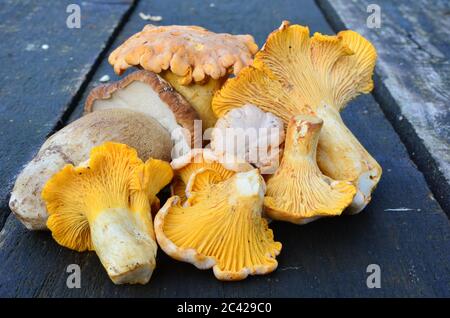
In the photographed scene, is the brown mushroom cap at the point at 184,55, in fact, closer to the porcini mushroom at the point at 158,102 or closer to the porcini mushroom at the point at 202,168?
the porcini mushroom at the point at 158,102

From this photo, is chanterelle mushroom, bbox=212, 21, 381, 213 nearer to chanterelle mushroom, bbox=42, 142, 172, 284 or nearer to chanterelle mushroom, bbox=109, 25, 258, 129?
chanterelle mushroom, bbox=109, 25, 258, 129

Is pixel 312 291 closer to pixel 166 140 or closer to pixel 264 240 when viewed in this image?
pixel 264 240

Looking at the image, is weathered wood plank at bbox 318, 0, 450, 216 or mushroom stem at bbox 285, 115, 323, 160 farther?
weathered wood plank at bbox 318, 0, 450, 216

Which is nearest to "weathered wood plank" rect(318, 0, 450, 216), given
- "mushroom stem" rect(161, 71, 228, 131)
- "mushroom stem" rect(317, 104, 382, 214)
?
"mushroom stem" rect(317, 104, 382, 214)

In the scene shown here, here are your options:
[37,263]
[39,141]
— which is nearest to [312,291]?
[37,263]

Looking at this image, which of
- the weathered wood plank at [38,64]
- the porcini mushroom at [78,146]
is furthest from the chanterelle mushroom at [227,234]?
the weathered wood plank at [38,64]

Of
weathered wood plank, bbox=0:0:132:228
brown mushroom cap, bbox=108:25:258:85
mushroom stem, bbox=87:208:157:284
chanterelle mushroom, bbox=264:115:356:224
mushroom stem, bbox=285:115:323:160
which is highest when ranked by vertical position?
brown mushroom cap, bbox=108:25:258:85
